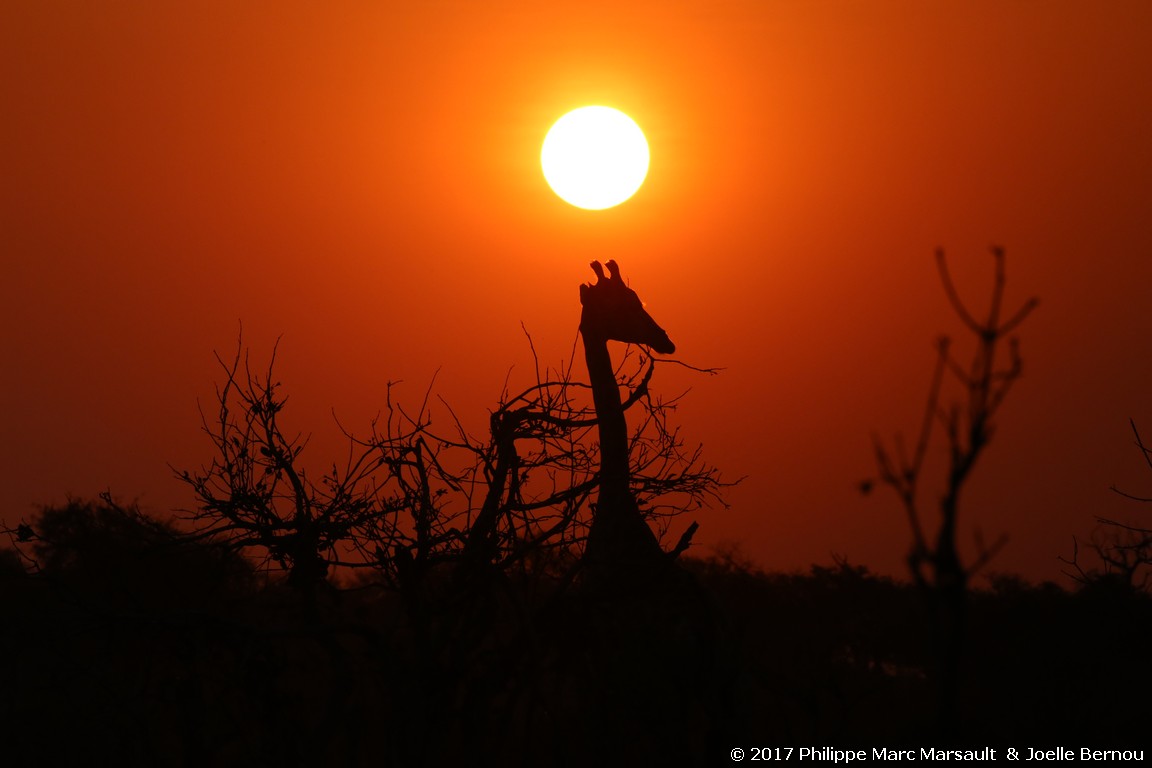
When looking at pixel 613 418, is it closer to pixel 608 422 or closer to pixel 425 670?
pixel 608 422

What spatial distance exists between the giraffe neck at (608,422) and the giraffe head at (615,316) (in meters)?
0.14

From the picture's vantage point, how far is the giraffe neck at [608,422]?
9.27 meters

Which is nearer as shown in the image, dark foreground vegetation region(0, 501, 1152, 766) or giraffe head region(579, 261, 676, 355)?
dark foreground vegetation region(0, 501, 1152, 766)

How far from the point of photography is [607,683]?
294 inches

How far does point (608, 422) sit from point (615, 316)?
1.18 metres

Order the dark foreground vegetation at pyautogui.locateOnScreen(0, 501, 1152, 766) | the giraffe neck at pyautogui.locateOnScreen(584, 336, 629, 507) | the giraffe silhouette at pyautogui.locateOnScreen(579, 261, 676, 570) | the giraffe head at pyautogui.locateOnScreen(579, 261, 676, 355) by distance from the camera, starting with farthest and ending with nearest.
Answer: the giraffe head at pyautogui.locateOnScreen(579, 261, 676, 355), the giraffe neck at pyautogui.locateOnScreen(584, 336, 629, 507), the giraffe silhouette at pyautogui.locateOnScreen(579, 261, 676, 570), the dark foreground vegetation at pyautogui.locateOnScreen(0, 501, 1152, 766)

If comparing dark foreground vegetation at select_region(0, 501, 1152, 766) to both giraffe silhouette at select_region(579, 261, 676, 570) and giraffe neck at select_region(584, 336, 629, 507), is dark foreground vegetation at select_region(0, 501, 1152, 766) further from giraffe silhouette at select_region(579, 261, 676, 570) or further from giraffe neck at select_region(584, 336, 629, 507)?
giraffe neck at select_region(584, 336, 629, 507)

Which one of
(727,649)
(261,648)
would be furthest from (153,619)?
(727,649)

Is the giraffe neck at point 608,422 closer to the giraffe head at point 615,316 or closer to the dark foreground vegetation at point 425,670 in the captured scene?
the giraffe head at point 615,316

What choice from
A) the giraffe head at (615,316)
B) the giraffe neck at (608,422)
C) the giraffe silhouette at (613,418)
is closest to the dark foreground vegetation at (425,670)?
the giraffe silhouette at (613,418)

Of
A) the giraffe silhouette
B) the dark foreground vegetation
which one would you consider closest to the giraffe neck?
the giraffe silhouette

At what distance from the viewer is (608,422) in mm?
10117

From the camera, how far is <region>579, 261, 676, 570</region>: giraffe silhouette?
8883mm

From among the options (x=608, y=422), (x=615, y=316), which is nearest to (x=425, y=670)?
(x=608, y=422)
